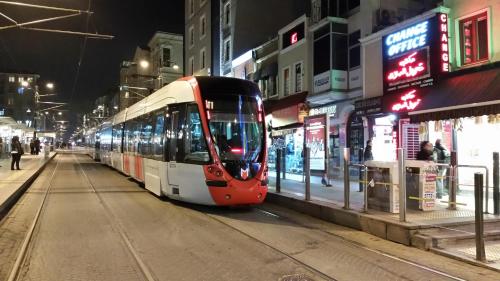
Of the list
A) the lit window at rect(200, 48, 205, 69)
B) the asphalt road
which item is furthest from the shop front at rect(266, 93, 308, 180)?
the lit window at rect(200, 48, 205, 69)

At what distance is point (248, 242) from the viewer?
898 centimetres

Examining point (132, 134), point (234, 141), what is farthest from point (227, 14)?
point (234, 141)

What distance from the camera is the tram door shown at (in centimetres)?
1286

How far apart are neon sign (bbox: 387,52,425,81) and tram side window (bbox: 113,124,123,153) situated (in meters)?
12.8

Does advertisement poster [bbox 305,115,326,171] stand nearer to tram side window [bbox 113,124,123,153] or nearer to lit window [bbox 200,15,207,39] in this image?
tram side window [bbox 113,124,123,153]

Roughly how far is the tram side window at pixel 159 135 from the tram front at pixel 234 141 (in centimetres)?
232

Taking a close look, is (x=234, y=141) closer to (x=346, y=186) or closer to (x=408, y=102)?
(x=346, y=186)

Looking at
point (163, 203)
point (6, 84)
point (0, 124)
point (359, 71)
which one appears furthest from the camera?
point (6, 84)

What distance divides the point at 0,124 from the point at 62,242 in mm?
29058

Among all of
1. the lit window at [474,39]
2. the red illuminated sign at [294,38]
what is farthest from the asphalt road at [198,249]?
the red illuminated sign at [294,38]

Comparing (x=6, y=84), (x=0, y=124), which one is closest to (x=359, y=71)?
(x=0, y=124)

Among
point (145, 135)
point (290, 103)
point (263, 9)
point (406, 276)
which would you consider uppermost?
point (263, 9)

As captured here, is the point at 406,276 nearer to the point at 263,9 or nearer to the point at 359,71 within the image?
the point at 359,71

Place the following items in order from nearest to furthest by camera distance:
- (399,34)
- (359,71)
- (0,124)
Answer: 1. (399,34)
2. (359,71)
3. (0,124)
